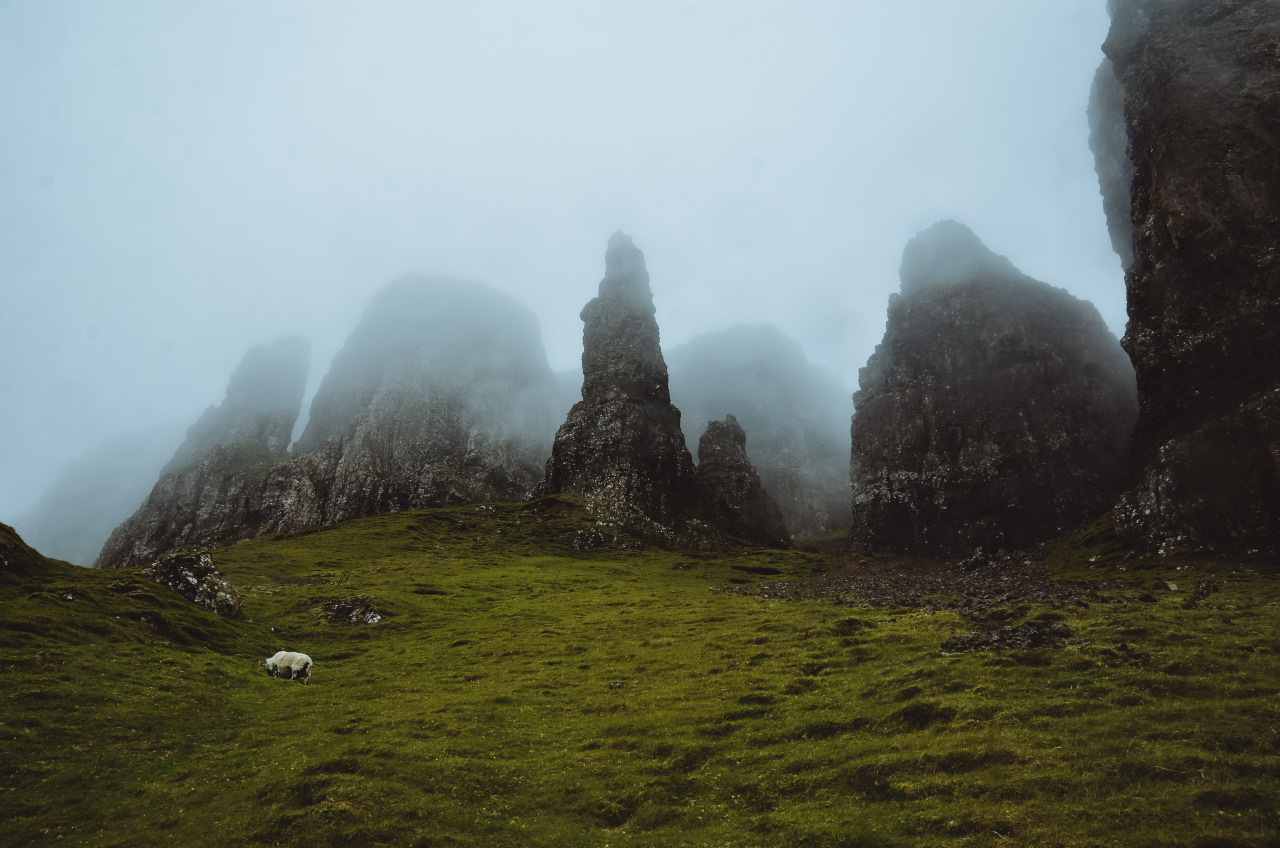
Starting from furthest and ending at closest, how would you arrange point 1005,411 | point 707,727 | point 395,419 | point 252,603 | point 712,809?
point 395,419 < point 1005,411 < point 252,603 < point 707,727 < point 712,809

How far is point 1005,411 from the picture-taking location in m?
89.1

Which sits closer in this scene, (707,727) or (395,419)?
(707,727)

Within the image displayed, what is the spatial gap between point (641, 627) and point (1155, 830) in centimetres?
3165

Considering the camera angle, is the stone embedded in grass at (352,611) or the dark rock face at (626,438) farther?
the dark rock face at (626,438)

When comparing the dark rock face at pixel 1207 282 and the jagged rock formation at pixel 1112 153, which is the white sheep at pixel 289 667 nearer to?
the dark rock face at pixel 1207 282

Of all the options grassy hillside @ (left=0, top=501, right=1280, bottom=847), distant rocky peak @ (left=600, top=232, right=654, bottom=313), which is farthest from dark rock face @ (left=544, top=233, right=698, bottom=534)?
grassy hillside @ (left=0, top=501, right=1280, bottom=847)

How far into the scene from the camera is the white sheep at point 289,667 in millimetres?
29609

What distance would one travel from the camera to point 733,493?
392ft

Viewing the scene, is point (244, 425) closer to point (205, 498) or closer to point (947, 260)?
point (205, 498)

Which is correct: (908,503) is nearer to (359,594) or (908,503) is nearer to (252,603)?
(359,594)

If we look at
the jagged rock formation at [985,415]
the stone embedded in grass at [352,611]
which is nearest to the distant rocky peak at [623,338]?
the jagged rock formation at [985,415]

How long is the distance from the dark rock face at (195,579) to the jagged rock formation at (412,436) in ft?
326

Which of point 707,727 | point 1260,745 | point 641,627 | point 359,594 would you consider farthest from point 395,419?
point 1260,745

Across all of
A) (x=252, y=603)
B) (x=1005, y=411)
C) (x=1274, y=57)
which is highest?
(x=1274, y=57)
